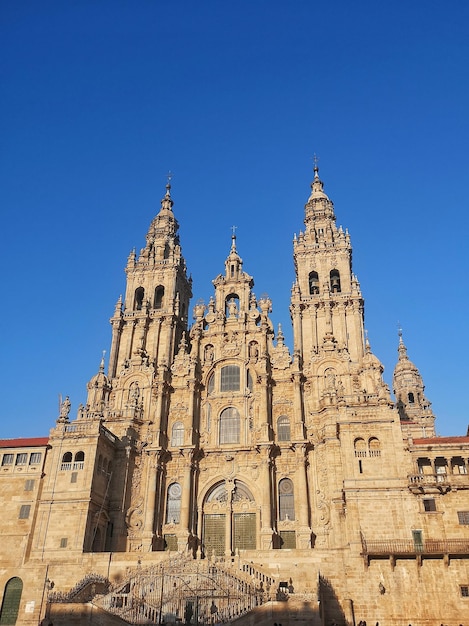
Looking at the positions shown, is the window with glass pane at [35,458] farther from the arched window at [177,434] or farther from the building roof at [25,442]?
the arched window at [177,434]

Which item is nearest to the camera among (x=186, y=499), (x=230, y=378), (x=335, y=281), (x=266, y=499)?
(x=266, y=499)

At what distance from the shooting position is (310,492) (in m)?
41.8

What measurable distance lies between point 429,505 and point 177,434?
2005 cm

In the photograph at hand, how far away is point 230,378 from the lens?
48.2 metres

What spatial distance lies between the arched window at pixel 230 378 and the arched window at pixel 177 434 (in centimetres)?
461

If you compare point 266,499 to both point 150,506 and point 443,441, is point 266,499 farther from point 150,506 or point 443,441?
point 443,441

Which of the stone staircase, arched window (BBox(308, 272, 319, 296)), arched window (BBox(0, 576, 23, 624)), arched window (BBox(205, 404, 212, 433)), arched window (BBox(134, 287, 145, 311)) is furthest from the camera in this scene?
arched window (BBox(134, 287, 145, 311))

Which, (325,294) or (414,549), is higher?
(325,294)

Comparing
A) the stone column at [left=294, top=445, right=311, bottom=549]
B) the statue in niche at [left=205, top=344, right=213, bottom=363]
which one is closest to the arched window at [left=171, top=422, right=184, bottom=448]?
the statue in niche at [left=205, top=344, right=213, bottom=363]

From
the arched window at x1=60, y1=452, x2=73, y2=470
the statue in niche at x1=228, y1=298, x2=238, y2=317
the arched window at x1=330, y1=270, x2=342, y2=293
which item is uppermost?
the arched window at x1=330, y1=270, x2=342, y2=293

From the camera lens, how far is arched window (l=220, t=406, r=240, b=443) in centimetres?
4578

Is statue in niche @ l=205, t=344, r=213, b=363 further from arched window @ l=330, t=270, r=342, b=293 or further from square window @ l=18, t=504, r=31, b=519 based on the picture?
square window @ l=18, t=504, r=31, b=519

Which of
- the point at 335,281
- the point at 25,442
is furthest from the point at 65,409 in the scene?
the point at 335,281

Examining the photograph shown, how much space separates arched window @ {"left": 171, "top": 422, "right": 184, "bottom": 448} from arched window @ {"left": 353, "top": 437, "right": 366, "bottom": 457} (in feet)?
47.0
